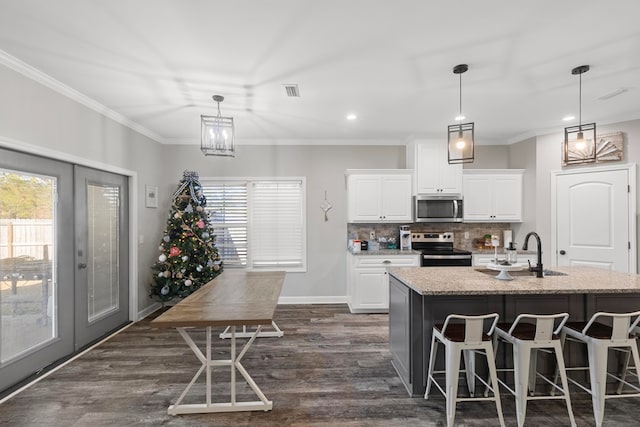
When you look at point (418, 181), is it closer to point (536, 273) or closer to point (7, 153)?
point (536, 273)

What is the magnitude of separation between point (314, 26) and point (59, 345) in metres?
3.76

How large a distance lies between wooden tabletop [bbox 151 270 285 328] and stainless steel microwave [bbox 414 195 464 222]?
261 centimetres

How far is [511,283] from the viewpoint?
248cm

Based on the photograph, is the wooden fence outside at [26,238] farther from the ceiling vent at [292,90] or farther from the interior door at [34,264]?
the ceiling vent at [292,90]

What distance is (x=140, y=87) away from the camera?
3100 millimetres

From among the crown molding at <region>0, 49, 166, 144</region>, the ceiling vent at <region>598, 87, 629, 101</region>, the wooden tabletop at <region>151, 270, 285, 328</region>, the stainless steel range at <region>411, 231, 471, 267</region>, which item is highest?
the ceiling vent at <region>598, 87, 629, 101</region>

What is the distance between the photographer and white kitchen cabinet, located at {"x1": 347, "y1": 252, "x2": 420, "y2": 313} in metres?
4.61

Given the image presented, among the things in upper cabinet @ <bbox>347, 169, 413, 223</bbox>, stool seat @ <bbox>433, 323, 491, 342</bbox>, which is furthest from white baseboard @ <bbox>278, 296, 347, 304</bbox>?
stool seat @ <bbox>433, 323, 491, 342</bbox>

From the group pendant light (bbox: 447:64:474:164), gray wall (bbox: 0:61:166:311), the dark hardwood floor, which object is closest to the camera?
the dark hardwood floor

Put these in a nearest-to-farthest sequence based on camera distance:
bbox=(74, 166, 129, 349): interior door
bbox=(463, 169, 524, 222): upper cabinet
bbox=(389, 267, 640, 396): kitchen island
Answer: bbox=(389, 267, 640, 396): kitchen island < bbox=(74, 166, 129, 349): interior door < bbox=(463, 169, 524, 222): upper cabinet

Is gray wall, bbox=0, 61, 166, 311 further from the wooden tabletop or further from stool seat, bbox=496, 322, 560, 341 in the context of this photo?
stool seat, bbox=496, 322, 560, 341

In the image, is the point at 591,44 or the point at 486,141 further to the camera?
the point at 486,141

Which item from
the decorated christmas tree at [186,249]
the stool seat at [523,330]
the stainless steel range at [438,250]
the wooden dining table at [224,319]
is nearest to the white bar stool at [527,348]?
the stool seat at [523,330]

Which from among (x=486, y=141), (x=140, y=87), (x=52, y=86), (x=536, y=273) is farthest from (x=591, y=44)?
(x=52, y=86)
